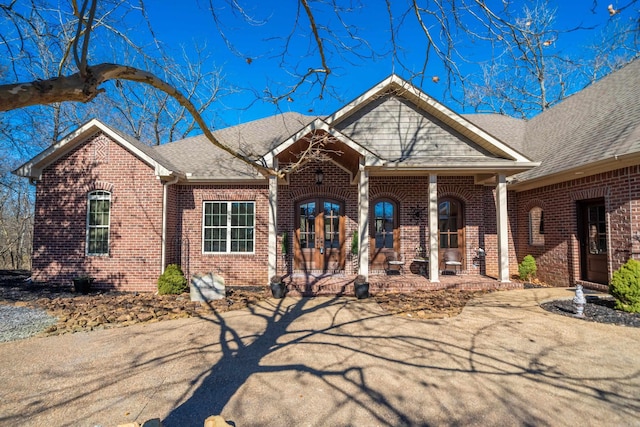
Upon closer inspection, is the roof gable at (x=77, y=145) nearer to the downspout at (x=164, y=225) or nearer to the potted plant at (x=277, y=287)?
the downspout at (x=164, y=225)

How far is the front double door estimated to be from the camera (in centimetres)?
1077

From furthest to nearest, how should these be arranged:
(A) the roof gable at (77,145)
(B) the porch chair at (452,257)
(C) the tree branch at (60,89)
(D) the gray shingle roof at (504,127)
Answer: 1. (D) the gray shingle roof at (504,127)
2. (B) the porch chair at (452,257)
3. (A) the roof gable at (77,145)
4. (C) the tree branch at (60,89)

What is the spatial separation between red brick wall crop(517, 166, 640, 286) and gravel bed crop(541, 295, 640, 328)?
131cm

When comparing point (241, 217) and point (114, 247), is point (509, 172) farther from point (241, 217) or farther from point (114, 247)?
point (114, 247)

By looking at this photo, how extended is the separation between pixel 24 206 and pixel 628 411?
3086 cm

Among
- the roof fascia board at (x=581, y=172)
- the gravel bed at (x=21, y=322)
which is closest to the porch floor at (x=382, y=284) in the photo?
the roof fascia board at (x=581, y=172)

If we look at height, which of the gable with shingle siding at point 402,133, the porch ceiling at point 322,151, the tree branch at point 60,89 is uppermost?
the gable with shingle siding at point 402,133

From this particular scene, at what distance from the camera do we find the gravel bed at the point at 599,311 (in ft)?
19.9

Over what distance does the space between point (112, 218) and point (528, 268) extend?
12.7m

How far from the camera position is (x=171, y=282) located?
9078 millimetres

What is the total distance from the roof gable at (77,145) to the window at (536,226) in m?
11.2

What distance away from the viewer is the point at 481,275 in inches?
411

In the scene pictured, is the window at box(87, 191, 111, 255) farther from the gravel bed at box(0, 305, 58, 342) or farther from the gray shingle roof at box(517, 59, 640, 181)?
the gray shingle roof at box(517, 59, 640, 181)

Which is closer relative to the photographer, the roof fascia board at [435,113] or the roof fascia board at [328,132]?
the roof fascia board at [328,132]
